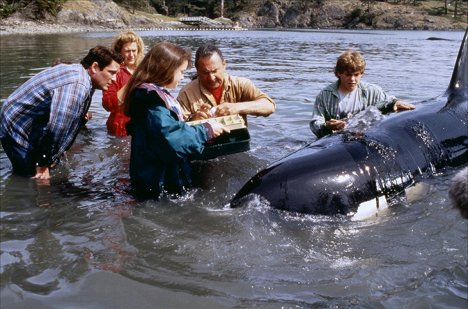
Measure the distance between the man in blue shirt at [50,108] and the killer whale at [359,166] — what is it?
194cm

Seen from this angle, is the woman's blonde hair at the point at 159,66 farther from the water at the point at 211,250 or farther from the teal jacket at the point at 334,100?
the teal jacket at the point at 334,100

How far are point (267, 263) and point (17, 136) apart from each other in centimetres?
320

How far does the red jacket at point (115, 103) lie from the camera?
7781 millimetres

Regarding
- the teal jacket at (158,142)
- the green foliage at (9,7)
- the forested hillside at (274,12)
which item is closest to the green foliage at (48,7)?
the forested hillside at (274,12)

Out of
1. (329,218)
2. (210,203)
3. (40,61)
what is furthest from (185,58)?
(40,61)

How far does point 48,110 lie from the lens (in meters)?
5.71

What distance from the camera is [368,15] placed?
113812 mm

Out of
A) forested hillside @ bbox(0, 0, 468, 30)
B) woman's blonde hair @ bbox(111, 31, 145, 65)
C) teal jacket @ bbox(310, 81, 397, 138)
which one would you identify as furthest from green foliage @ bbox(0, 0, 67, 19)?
teal jacket @ bbox(310, 81, 397, 138)

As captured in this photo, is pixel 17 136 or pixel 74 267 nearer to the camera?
pixel 74 267

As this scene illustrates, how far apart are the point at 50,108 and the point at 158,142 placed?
4.69ft

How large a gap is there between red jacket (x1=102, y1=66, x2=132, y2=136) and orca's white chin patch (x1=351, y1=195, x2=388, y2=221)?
386cm

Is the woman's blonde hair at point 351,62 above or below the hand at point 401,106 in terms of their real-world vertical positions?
above

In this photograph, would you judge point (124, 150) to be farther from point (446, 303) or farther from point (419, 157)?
point (446, 303)

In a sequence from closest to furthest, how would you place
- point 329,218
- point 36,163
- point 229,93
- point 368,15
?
point 329,218
point 36,163
point 229,93
point 368,15
